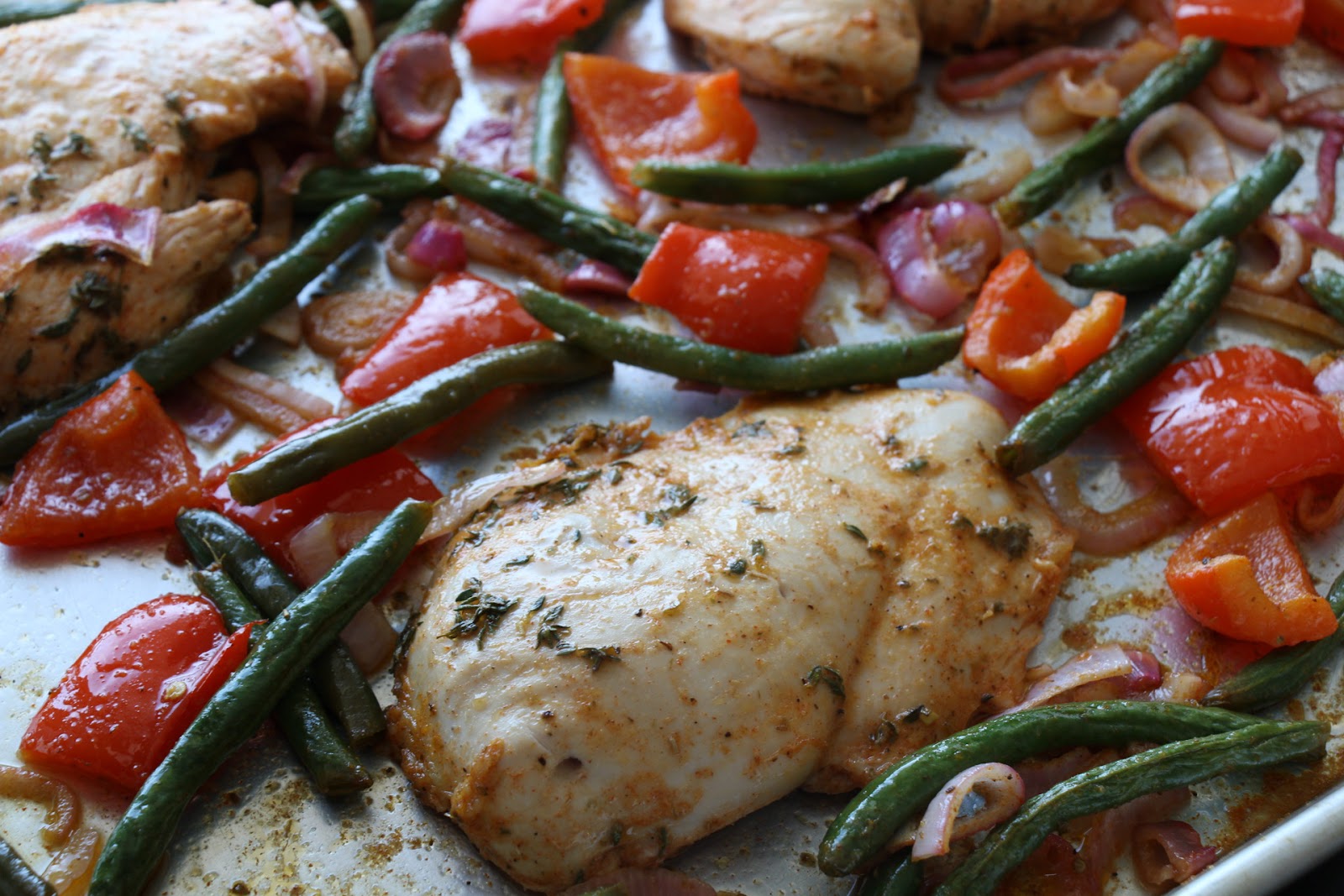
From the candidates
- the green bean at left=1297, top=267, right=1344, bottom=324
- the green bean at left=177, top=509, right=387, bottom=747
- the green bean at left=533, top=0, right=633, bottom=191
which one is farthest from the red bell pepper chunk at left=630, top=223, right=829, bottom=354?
the green bean at left=1297, top=267, right=1344, bottom=324

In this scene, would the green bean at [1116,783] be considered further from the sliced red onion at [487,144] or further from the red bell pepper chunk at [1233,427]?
the sliced red onion at [487,144]

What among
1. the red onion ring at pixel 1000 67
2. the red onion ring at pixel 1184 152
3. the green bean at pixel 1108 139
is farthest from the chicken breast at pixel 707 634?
the red onion ring at pixel 1000 67

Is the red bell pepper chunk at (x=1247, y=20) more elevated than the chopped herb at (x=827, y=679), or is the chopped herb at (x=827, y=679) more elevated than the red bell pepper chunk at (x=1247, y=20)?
the red bell pepper chunk at (x=1247, y=20)

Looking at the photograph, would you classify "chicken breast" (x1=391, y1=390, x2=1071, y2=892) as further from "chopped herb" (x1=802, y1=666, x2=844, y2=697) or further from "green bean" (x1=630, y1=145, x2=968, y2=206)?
"green bean" (x1=630, y1=145, x2=968, y2=206)

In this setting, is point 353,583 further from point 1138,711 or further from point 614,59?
point 614,59

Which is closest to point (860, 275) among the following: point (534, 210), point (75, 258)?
point (534, 210)

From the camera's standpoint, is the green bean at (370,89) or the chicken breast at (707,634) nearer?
the chicken breast at (707,634)

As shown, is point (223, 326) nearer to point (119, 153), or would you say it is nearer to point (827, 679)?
point (119, 153)
